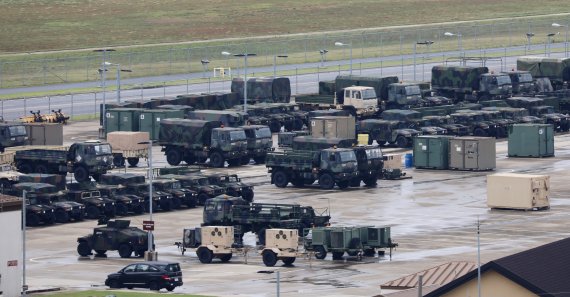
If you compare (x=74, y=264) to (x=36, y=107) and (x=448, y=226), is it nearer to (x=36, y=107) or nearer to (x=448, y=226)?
(x=448, y=226)

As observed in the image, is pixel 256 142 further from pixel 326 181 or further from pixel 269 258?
pixel 269 258

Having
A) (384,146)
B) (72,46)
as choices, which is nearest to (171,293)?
(384,146)

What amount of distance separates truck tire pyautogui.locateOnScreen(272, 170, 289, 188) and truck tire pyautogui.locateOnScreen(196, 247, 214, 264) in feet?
84.9

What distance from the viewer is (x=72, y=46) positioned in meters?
191

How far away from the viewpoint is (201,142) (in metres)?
116

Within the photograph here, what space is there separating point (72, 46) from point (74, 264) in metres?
114

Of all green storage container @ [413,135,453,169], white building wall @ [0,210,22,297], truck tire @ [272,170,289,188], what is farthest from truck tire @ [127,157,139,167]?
white building wall @ [0,210,22,297]

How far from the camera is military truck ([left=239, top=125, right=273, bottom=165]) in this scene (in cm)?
11550

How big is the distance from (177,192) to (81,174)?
14123mm

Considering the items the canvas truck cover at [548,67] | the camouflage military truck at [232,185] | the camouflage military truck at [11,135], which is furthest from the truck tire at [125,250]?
the canvas truck cover at [548,67]

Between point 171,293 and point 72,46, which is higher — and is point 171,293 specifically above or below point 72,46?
below

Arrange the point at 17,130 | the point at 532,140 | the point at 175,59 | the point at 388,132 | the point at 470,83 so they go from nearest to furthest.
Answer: the point at 532,140, the point at 17,130, the point at 388,132, the point at 470,83, the point at 175,59

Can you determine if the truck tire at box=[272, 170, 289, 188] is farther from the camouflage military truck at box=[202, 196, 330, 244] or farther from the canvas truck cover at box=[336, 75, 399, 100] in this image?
the canvas truck cover at box=[336, 75, 399, 100]

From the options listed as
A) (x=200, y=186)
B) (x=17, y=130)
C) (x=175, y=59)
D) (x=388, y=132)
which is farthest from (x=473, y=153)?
(x=175, y=59)
